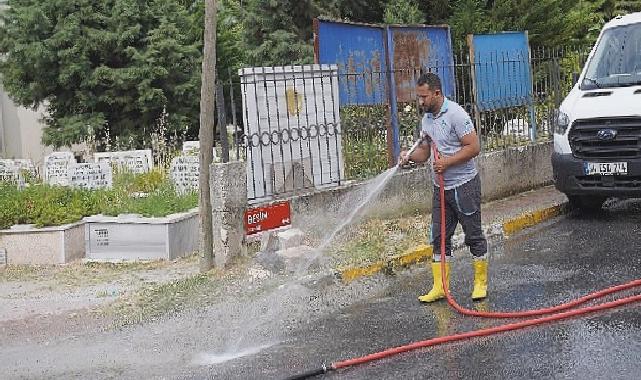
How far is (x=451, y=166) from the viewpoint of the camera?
666cm

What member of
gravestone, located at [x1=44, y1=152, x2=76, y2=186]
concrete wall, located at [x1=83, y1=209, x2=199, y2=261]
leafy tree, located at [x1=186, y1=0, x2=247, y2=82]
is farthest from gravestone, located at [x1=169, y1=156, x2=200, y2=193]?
leafy tree, located at [x1=186, y1=0, x2=247, y2=82]

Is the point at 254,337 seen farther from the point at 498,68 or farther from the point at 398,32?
the point at 498,68

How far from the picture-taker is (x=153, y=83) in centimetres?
1859

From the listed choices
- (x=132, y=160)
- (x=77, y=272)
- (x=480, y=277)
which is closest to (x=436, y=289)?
(x=480, y=277)

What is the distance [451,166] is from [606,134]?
139 inches

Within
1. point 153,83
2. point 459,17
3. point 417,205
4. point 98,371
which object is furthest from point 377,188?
point 153,83

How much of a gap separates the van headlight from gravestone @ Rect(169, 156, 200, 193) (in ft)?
15.2

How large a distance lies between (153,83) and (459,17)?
6636 mm

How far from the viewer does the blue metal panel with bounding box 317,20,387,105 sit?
31.7 ft

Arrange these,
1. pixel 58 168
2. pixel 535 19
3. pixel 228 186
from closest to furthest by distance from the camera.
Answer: pixel 228 186 < pixel 58 168 < pixel 535 19

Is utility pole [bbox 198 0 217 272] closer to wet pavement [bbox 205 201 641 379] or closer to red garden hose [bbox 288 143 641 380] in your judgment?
wet pavement [bbox 205 201 641 379]

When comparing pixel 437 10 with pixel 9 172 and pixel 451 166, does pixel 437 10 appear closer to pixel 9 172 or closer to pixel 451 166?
pixel 9 172

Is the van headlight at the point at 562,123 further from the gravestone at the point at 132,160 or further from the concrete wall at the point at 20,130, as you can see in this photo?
the concrete wall at the point at 20,130

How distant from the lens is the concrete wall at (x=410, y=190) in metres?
8.95
